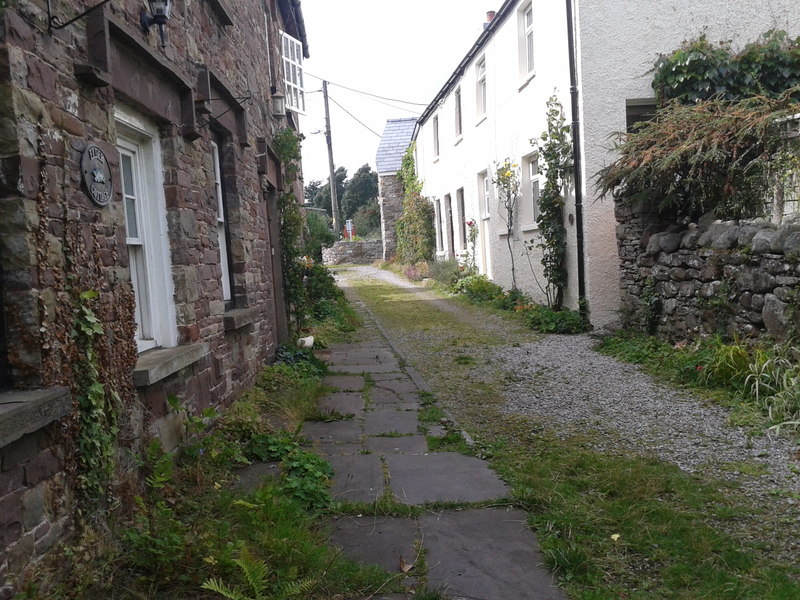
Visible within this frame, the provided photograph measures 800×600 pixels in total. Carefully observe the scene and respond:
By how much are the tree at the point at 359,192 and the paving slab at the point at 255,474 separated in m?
45.8

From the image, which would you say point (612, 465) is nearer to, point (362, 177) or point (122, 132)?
point (122, 132)

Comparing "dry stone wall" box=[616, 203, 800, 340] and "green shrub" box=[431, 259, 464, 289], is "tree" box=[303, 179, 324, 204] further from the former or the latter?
"dry stone wall" box=[616, 203, 800, 340]

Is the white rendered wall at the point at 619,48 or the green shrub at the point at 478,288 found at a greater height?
the white rendered wall at the point at 619,48

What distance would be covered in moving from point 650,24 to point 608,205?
2698 millimetres

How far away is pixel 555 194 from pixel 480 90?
239 inches

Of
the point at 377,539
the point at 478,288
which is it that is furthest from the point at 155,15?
the point at 478,288

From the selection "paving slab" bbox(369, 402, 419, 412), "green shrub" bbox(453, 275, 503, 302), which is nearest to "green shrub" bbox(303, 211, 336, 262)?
"green shrub" bbox(453, 275, 503, 302)

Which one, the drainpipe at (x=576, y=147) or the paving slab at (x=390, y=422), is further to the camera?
the drainpipe at (x=576, y=147)

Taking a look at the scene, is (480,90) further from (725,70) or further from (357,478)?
(357,478)

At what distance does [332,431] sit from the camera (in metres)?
5.75

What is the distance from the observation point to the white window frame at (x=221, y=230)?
21.2 ft

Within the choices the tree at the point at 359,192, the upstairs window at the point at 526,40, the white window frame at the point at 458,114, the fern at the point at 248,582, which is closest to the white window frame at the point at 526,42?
the upstairs window at the point at 526,40

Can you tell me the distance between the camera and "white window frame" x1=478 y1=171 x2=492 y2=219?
1541 centimetres

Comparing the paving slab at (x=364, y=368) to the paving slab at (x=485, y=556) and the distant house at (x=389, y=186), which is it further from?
the distant house at (x=389, y=186)
